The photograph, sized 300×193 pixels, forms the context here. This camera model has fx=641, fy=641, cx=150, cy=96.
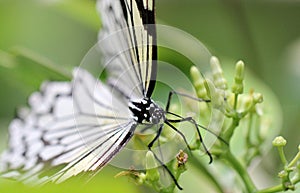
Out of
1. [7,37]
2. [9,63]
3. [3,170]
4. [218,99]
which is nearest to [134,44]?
[218,99]

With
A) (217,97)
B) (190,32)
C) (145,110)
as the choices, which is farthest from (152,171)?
(190,32)

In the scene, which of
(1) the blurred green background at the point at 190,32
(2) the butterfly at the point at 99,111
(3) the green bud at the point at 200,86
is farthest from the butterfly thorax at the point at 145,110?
(1) the blurred green background at the point at 190,32

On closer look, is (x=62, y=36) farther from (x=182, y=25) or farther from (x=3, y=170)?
(x=3, y=170)

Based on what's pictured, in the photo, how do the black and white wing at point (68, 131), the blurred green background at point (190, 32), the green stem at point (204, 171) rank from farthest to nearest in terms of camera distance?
the blurred green background at point (190, 32), the green stem at point (204, 171), the black and white wing at point (68, 131)

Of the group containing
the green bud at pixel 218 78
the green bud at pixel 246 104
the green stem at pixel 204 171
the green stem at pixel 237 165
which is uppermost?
the green bud at pixel 218 78

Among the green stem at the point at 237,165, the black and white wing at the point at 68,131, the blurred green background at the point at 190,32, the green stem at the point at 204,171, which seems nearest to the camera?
the black and white wing at the point at 68,131

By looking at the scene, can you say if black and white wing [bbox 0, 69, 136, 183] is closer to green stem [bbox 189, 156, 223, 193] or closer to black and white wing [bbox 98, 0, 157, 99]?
black and white wing [bbox 98, 0, 157, 99]

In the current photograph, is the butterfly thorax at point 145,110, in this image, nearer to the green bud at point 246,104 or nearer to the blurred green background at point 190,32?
the green bud at point 246,104
